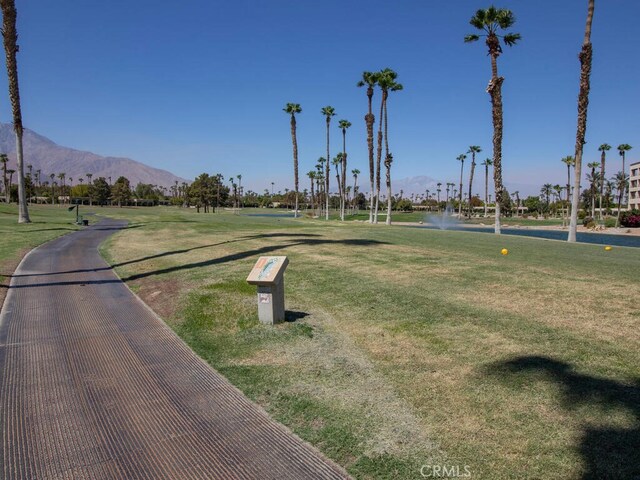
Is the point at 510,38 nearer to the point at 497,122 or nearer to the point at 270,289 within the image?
the point at 497,122

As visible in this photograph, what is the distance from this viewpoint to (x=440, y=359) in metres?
6.64

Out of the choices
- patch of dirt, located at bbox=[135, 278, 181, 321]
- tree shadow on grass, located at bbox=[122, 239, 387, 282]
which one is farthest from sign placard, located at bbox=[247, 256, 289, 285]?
tree shadow on grass, located at bbox=[122, 239, 387, 282]

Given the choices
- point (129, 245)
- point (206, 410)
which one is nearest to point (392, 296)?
point (206, 410)

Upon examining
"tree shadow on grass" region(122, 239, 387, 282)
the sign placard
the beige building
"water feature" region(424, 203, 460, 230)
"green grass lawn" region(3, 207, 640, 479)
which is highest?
the beige building

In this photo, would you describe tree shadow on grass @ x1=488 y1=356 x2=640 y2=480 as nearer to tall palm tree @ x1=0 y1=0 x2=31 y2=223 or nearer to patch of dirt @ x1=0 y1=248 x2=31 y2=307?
patch of dirt @ x1=0 y1=248 x2=31 y2=307

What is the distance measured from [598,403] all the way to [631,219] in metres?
75.4

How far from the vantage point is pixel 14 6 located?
32.9 metres

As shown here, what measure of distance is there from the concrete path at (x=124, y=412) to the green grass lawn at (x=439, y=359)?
0.43 metres

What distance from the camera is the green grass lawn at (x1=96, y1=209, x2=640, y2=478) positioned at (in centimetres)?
445

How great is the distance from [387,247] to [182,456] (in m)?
15.6

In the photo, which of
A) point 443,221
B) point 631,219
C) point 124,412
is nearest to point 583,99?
point 124,412

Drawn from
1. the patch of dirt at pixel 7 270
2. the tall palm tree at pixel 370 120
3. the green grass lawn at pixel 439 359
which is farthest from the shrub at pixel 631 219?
the patch of dirt at pixel 7 270

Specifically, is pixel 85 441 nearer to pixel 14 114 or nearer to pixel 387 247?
pixel 387 247

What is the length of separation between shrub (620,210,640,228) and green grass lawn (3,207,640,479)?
2544 inches
